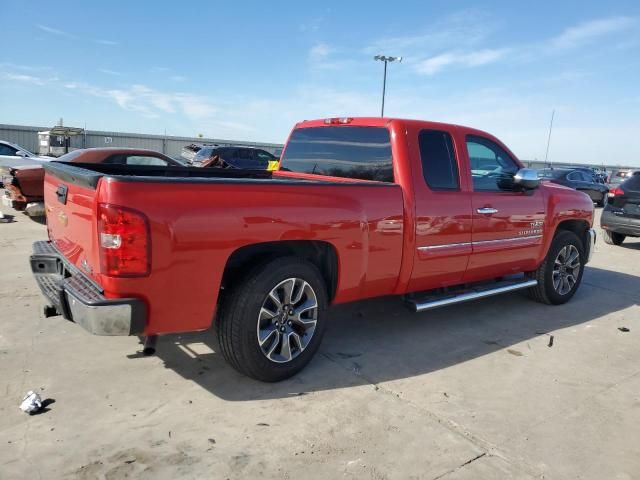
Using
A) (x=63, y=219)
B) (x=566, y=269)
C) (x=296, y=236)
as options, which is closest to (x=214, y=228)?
(x=296, y=236)

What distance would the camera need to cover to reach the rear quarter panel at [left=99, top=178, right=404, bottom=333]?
277 cm

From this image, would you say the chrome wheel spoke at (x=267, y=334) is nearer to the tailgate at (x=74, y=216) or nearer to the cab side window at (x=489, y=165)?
the tailgate at (x=74, y=216)

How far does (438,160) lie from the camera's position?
4.43 metres

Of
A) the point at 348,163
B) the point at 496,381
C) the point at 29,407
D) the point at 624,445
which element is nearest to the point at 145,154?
the point at 348,163

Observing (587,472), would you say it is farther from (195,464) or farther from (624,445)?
(195,464)

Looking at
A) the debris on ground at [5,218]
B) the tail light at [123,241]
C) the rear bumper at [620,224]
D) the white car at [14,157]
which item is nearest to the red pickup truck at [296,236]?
the tail light at [123,241]

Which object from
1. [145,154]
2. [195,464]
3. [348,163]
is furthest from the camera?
[145,154]

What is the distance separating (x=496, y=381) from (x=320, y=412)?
146cm

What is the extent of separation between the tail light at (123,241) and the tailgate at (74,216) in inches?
3.8

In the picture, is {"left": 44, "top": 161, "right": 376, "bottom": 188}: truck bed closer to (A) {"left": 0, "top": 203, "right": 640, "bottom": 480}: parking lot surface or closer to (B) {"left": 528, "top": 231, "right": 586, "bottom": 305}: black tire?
(A) {"left": 0, "top": 203, "right": 640, "bottom": 480}: parking lot surface

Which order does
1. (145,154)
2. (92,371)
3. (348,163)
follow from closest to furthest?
(92,371), (348,163), (145,154)

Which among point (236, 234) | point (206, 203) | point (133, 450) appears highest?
point (206, 203)

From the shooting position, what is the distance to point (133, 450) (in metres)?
2.70

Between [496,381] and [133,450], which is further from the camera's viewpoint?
[496,381]
